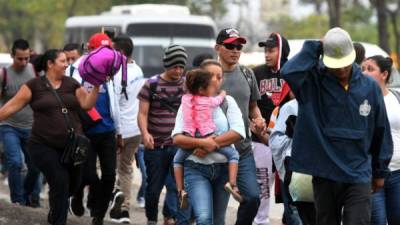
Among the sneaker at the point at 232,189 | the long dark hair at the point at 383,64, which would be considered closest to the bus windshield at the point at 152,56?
the long dark hair at the point at 383,64

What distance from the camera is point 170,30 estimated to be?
2620 centimetres

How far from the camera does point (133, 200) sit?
600 inches

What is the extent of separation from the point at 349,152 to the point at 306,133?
34 centimetres

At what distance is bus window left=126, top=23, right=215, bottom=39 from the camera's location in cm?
2602

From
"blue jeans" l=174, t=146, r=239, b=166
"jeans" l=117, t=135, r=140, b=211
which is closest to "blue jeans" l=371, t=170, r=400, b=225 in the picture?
"blue jeans" l=174, t=146, r=239, b=166

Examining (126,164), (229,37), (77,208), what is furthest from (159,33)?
(229,37)

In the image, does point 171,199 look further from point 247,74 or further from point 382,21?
point 382,21

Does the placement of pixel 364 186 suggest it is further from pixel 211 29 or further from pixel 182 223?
pixel 211 29

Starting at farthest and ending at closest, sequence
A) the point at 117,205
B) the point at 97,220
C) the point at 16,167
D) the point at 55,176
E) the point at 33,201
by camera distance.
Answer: the point at 33,201 → the point at 16,167 → the point at 117,205 → the point at 97,220 → the point at 55,176

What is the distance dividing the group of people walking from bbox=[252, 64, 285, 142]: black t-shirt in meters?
0.01

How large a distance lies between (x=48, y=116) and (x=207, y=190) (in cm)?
198

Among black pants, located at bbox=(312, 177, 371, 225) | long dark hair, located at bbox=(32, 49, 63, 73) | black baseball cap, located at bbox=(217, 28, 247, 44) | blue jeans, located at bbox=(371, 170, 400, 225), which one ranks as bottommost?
blue jeans, located at bbox=(371, 170, 400, 225)

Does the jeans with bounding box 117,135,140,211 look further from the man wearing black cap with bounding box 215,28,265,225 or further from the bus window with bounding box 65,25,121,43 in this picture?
the bus window with bounding box 65,25,121,43

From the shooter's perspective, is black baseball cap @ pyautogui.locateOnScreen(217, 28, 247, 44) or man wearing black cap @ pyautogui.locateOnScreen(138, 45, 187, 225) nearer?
black baseball cap @ pyautogui.locateOnScreen(217, 28, 247, 44)
